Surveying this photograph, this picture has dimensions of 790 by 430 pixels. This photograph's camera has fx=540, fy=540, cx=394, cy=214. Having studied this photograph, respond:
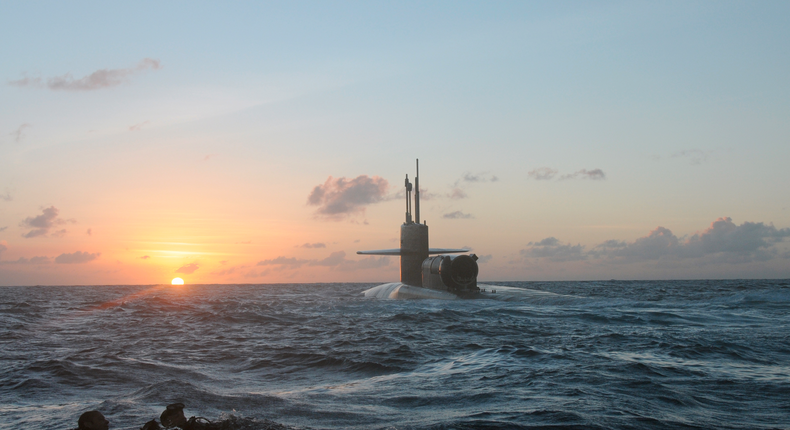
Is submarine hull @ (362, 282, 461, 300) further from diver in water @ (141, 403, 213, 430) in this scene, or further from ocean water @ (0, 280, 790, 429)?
diver in water @ (141, 403, 213, 430)

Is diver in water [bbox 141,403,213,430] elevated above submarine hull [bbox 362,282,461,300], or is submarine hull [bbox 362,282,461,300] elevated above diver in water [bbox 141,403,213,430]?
diver in water [bbox 141,403,213,430]

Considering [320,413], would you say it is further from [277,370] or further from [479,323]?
[479,323]

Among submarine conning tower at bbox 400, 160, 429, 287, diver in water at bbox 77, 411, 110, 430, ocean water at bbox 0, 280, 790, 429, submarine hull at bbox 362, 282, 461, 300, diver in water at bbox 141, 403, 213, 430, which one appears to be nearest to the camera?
diver in water at bbox 77, 411, 110, 430

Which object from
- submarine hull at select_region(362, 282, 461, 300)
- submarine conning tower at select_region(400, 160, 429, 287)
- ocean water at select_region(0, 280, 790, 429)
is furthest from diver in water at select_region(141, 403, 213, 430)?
submarine conning tower at select_region(400, 160, 429, 287)

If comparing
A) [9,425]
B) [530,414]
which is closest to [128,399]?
[9,425]

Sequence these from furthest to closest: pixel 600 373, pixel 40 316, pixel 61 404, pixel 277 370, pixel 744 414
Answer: pixel 40 316 → pixel 277 370 → pixel 600 373 → pixel 61 404 → pixel 744 414

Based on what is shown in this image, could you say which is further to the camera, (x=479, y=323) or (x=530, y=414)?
(x=479, y=323)

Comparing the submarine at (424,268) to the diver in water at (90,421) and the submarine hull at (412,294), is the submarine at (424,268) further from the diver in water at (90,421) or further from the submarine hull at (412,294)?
the diver in water at (90,421)

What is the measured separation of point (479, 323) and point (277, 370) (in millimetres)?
10028

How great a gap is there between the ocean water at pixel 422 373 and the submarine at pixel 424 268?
11.9m

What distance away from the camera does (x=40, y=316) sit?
97.4ft

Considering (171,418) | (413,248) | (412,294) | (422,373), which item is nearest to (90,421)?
(171,418)

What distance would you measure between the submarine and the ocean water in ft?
39.1

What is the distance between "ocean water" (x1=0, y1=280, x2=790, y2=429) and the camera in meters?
8.24
